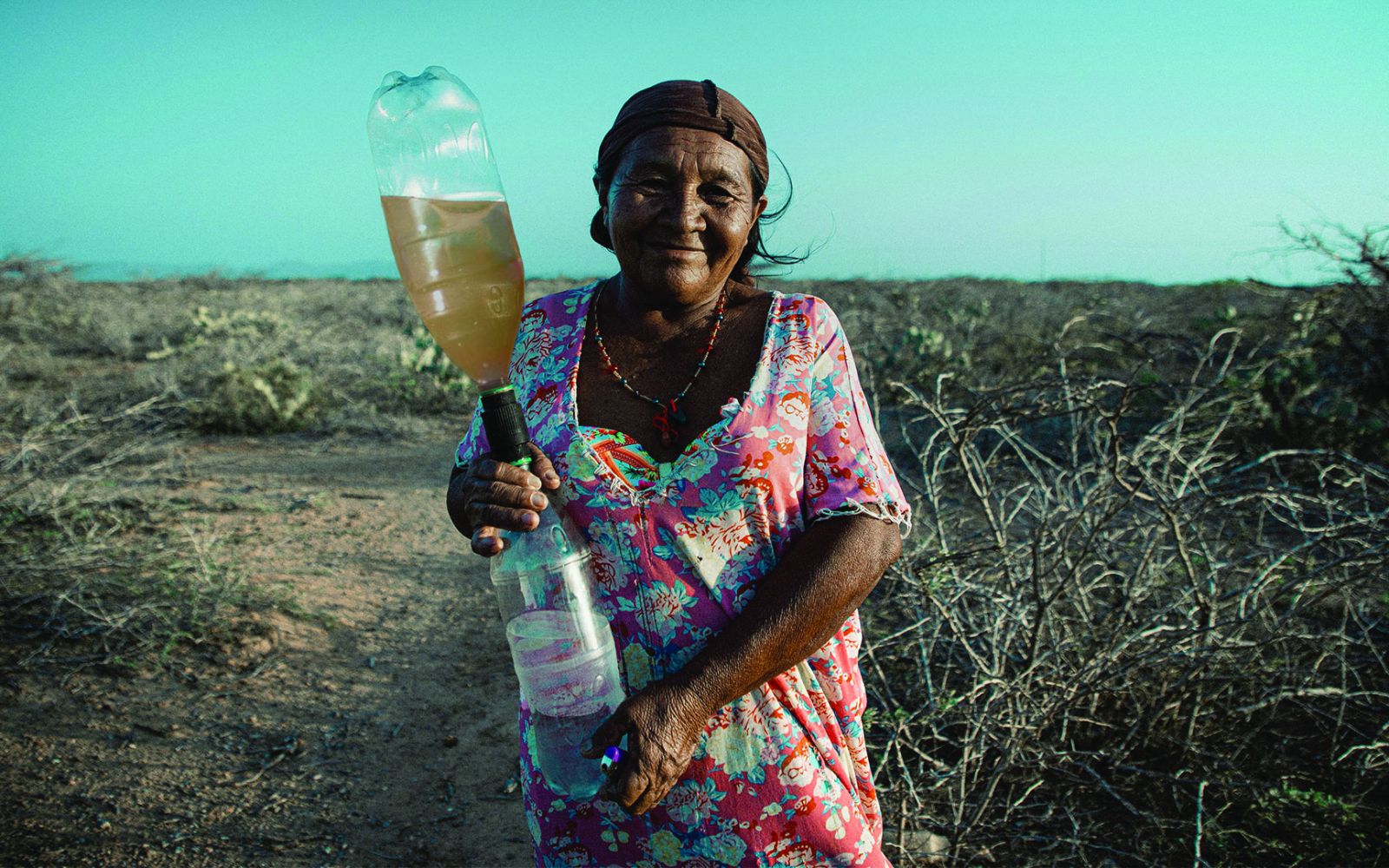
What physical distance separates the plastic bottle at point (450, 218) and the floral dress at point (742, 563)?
0.21 metres

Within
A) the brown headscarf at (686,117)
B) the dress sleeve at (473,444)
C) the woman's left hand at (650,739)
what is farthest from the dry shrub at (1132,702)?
the dress sleeve at (473,444)

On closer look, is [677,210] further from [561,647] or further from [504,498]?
[561,647]

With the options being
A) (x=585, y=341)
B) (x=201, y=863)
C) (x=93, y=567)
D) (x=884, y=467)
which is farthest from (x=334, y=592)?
(x=884, y=467)

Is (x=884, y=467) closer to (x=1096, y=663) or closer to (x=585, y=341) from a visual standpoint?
(x=585, y=341)

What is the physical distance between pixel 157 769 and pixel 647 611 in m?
2.71

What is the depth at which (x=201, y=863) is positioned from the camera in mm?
2734

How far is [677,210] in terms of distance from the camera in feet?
4.95

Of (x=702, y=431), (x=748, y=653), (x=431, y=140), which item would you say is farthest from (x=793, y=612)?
(x=431, y=140)

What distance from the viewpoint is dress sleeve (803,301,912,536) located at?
4.60 feet

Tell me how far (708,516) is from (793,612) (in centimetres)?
21

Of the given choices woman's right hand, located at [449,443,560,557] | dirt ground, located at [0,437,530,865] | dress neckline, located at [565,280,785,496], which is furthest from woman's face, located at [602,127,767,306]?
dirt ground, located at [0,437,530,865]

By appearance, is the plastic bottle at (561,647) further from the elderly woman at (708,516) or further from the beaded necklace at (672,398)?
the beaded necklace at (672,398)

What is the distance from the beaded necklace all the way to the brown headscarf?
29 centimetres

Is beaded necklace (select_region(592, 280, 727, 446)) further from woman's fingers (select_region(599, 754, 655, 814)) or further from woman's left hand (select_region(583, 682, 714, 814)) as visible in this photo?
woman's fingers (select_region(599, 754, 655, 814))
